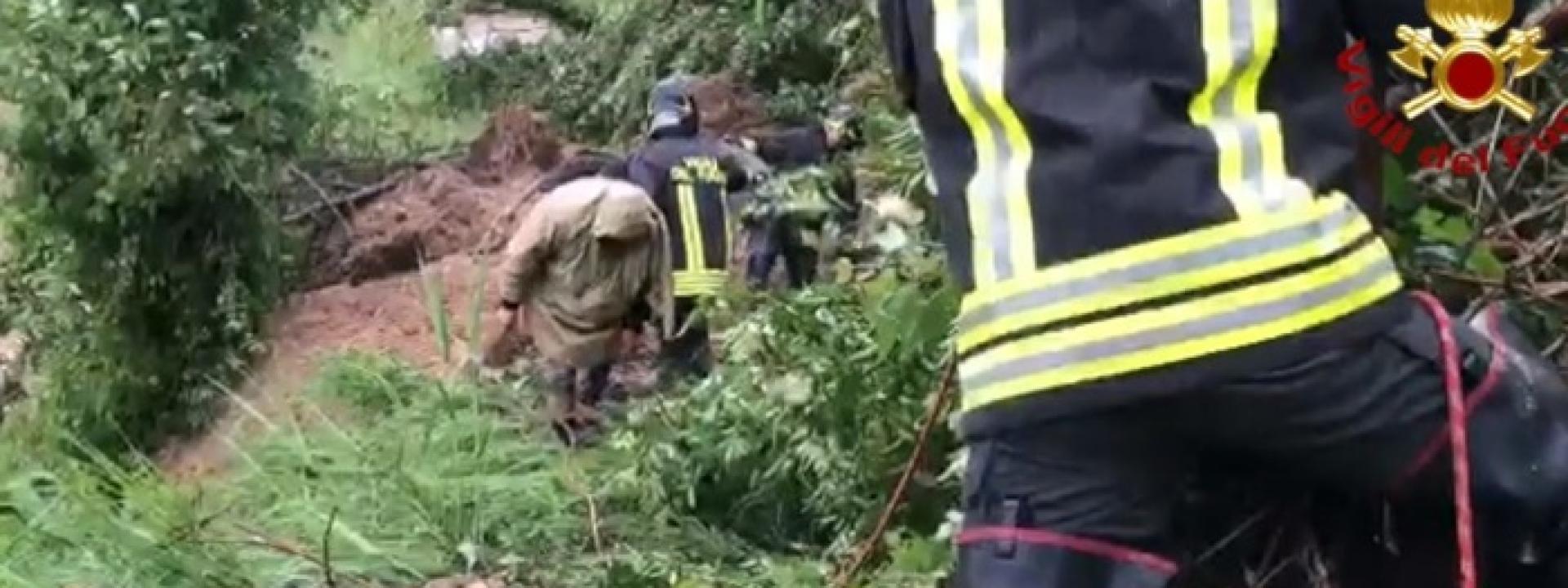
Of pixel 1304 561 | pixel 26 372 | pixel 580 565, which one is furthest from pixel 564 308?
pixel 1304 561

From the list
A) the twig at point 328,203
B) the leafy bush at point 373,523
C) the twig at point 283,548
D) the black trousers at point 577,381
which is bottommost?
the black trousers at point 577,381

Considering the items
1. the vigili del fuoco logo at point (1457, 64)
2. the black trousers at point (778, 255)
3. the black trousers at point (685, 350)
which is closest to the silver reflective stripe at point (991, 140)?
the vigili del fuoco logo at point (1457, 64)

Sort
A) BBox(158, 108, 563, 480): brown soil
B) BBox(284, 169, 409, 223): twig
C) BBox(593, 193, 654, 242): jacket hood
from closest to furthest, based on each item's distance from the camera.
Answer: BBox(593, 193, 654, 242): jacket hood < BBox(158, 108, 563, 480): brown soil < BBox(284, 169, 409, 223): twig

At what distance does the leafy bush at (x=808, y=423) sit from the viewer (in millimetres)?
4879

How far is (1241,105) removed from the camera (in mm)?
2604

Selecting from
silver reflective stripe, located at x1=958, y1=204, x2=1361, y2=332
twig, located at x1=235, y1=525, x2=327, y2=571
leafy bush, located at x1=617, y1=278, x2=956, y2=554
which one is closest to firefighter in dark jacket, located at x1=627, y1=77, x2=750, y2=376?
leafy bush, located at x1=617, y1=278, x2=956, y2=554

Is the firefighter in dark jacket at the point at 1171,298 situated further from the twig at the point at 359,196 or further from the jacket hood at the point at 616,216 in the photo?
the twig at the point at 359,196

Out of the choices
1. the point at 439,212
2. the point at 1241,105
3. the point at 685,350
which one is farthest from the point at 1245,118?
the point at 439,212

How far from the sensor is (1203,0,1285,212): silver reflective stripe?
2.58 m

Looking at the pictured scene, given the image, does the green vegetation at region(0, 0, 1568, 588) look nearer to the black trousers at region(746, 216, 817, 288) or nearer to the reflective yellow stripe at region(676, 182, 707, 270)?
the black trousers at region(746, 216, 817, 288)

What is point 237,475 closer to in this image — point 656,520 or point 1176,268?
point 656,520

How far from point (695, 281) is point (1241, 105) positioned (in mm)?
8291

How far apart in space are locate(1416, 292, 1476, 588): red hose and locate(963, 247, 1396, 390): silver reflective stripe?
0.09 m

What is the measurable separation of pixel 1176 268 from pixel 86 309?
382 inches
